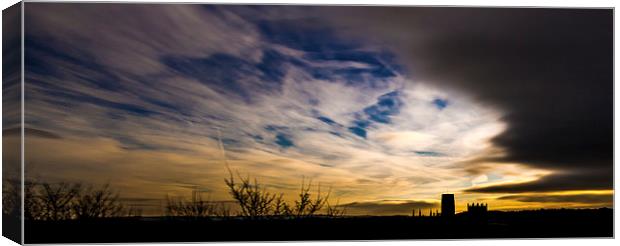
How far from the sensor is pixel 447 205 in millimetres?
10391

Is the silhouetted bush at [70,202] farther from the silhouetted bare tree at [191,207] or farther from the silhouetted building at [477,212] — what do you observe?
the silhouetted building at [477,212]

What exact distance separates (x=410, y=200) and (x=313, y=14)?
Result: 1921mm

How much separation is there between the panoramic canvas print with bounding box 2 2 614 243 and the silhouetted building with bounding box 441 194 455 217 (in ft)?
0.04

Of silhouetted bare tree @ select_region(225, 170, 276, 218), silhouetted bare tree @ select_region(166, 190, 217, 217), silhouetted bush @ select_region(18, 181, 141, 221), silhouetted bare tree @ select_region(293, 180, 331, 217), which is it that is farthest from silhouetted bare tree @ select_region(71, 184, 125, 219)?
silhouetted bare tree @ select_region(293, 180, 331, 217)

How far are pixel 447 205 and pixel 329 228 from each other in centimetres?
111

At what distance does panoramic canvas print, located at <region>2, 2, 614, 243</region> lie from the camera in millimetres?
9711

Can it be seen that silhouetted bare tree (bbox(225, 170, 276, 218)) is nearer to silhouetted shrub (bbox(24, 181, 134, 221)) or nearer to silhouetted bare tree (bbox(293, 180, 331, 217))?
silhouetted bare tree (bbox(293, 180, 331, 217))

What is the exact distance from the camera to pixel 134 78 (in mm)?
9789

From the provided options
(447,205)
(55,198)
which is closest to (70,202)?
(55,198)

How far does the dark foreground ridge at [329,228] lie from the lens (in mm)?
9938

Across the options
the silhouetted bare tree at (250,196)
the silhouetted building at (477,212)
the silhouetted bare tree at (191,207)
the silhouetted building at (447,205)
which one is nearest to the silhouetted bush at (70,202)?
the silhouetted bare tree at (191,207)

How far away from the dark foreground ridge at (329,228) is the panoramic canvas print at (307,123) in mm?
18

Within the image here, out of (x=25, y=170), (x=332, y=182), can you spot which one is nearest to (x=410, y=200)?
(x=332, y=182)

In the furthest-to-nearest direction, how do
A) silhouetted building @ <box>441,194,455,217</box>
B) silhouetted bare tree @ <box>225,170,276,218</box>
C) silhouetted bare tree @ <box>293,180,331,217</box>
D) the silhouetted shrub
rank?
1. silhouetted building @ <box>441,194,455,217</box>
2. silhouetted bare tree @ <box>293,180,331,217</box>
3. silhouetted bare tree @ <box>225,170,276,218</box>
4. the silhouetted shrub
